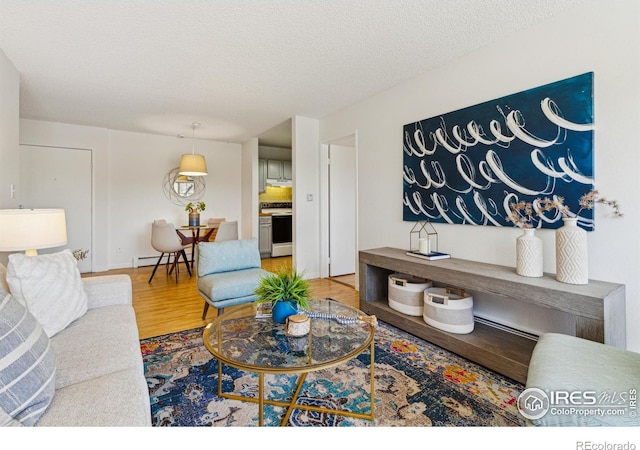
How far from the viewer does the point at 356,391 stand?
176cm

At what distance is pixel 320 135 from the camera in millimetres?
4586

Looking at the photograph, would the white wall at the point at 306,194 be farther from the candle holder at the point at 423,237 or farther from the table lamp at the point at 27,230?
the table lamp at the point at 27,230

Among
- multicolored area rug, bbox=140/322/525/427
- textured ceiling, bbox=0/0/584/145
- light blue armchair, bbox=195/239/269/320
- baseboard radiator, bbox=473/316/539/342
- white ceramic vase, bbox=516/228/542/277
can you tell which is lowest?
multicolored area rug, bbox=140/322/525/427

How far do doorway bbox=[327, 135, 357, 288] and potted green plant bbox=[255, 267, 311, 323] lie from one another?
2835mm

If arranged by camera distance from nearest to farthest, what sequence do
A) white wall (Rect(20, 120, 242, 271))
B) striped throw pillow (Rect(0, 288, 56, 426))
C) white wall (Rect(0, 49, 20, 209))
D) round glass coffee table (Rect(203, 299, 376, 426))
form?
1. striped throw pillow (Rect(0, 288, 56, 426))
2. round glass coffee table (Rect(203, 299, 376, 426))
3. white wall (Rect(0, 49, 20, 209))
4. white wall (Rect(20, 120, 242, 271))

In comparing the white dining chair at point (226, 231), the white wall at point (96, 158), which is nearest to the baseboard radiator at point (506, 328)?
the white dining chair at point (226, 231)

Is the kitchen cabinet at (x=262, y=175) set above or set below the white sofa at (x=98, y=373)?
above

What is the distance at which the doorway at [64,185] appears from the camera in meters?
4.64

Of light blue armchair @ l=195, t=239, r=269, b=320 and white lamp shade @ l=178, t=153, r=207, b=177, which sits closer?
light blue armchair @ l=195, t=239, r=269, b=320

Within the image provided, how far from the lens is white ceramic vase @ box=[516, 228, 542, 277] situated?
2.01 metres

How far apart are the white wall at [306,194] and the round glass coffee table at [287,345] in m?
2.55

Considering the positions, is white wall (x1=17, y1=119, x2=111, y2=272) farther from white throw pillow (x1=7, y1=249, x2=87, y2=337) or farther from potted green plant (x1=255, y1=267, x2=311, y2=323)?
potted green plant (x1=255, y1=267, x2=311, y2=323)

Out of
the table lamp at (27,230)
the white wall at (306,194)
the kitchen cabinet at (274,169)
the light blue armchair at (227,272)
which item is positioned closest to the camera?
the table lamp at (27,230)

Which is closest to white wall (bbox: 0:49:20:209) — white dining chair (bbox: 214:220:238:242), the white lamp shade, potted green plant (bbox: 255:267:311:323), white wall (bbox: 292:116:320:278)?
the white lamp shade
